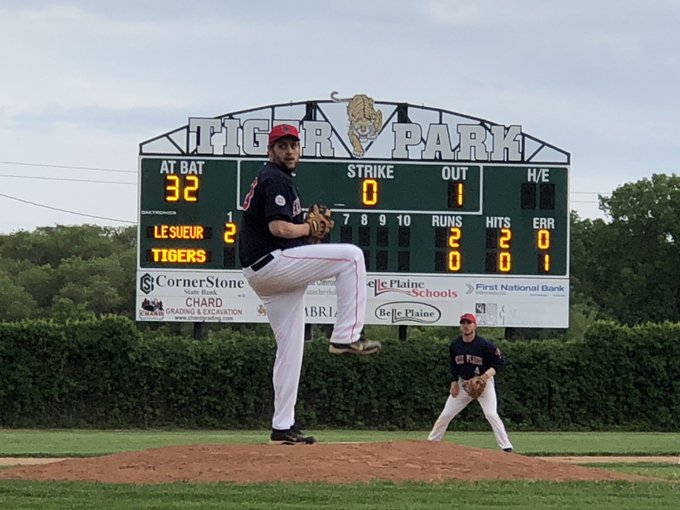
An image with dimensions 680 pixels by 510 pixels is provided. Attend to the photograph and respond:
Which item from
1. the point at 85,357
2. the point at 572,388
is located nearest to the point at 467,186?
the point at 572,388

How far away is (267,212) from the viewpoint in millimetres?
9844

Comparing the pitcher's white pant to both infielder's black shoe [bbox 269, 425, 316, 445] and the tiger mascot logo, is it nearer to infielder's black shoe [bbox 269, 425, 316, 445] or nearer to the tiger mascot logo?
infielder's black shoe [bbox 269, 425, 316, 445]

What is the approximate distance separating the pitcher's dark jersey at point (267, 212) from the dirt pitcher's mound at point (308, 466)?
155 centimetres

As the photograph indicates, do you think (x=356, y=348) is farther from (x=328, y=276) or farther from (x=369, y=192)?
(x=369, y=192)

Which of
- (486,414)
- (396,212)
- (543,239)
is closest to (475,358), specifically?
(486,414)

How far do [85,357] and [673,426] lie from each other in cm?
1376

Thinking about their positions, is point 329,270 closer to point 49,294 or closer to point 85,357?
point 85,357

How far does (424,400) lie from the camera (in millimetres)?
30688

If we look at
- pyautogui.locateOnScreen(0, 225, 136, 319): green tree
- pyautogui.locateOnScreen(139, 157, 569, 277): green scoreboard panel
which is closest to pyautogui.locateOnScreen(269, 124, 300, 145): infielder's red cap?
pyautogui.locateOnScreen(139, 157, 569, 277): green scoreboard panel

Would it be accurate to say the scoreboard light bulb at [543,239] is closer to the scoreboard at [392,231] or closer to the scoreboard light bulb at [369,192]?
the scoreboard at [392,231]

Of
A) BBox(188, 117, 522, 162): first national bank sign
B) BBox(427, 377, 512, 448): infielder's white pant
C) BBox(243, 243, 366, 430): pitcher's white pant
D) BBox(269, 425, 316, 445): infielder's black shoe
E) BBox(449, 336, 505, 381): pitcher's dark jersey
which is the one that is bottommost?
BBox(427, 377, 512, 448): infielder's white pant

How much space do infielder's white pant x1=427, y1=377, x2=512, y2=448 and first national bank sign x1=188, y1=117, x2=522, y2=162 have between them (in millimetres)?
13708

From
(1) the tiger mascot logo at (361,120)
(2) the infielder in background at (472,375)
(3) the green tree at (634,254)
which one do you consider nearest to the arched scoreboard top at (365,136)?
(1) the tiger mascot logo at (361,120)

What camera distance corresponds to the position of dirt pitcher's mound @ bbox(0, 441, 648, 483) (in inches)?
387
